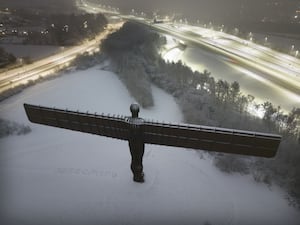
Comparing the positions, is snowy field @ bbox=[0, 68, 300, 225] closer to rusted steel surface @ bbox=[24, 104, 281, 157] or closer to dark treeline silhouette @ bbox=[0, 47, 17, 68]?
rusted steel surface @ bbox=[24, 104, 281, 157]

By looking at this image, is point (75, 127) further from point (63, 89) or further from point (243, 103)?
point (243, 103)

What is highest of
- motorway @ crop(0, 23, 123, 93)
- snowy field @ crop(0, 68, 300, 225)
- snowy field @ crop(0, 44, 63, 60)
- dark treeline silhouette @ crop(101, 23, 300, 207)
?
snowy field @ crop(0, 68, 300, 225)

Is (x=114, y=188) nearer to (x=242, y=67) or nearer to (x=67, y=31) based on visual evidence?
(x=242, y=67)

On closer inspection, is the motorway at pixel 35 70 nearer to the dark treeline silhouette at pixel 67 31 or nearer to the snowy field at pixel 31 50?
the snowy field at pixel 31 50

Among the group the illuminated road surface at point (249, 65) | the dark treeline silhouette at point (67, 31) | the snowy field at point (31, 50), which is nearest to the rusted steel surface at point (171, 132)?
the illuminated road surface at point (249, 65)

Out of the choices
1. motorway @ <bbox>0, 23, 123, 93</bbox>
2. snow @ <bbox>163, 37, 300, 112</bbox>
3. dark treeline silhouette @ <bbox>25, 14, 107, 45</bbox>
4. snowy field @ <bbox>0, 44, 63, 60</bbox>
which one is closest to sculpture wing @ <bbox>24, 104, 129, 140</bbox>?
motorway @ <bbox>0, 23, 123, 93</bbox>

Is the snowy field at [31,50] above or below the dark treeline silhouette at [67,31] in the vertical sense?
below

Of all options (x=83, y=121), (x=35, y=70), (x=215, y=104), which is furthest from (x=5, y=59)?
(x=83, y=121)
